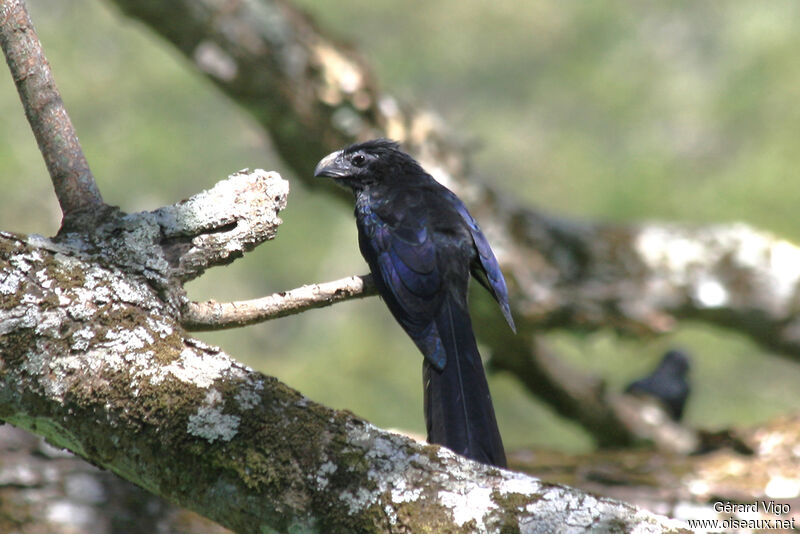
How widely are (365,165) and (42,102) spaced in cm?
177

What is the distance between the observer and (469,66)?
13.0m

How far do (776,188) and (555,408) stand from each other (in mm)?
4816

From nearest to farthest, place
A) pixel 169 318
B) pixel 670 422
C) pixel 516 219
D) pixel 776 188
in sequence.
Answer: pixel 169 318
pixel 670 422
pixel 516 219
pixel 776 188

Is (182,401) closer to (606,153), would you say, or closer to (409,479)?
(409,479)

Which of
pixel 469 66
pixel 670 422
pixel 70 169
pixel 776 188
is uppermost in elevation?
pixel 469 66

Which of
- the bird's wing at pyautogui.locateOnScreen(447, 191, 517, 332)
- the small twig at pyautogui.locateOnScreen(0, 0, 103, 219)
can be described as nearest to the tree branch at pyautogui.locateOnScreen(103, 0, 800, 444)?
the bird's wing at pyautogui.locateOnScreen(447, 191, 517, 332)

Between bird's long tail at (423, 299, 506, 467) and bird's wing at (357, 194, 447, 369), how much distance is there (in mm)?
45

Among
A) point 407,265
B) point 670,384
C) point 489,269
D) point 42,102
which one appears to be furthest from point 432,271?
point 670,384

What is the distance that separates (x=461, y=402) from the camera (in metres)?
2.61

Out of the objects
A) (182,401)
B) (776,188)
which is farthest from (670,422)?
(776,188)

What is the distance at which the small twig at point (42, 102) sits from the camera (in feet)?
7.45

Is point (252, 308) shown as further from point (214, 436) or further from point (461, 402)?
point (461, 402)

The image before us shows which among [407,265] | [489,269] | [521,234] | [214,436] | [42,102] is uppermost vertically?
[521,234]

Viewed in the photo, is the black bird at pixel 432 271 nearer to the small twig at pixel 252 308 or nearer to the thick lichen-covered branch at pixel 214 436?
the small twig at pixel 252 308
